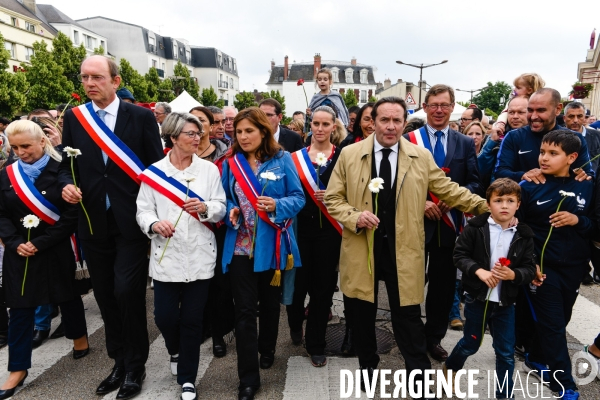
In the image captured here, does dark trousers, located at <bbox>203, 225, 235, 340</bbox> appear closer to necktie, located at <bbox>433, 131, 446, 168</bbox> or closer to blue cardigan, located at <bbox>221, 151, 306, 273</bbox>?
blue cardigan, located at <bbox>221, 151, 306, 273</bbox>

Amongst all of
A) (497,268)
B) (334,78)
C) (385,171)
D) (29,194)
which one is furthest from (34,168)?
(334,78)

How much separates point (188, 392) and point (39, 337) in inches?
87.4

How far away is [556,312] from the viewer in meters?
3.23

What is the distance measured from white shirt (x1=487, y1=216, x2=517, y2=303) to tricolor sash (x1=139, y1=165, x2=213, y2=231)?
2.27m

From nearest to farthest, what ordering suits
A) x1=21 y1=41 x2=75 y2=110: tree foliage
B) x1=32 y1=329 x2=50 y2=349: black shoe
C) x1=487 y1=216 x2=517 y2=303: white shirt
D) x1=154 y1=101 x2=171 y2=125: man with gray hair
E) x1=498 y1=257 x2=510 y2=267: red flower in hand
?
x1=498 y1=257 x2=510 y2=267: red flower in hand → x1=487 y1=216 x2=517 y2=303: white shirt → x1=32 y1=329 x2=50 y2=349: black shoe → x1=154 y1=101 x2=171 y2=125: man with gray hair → x1=21 y1=41 x2=75 y2=110: tree foliage

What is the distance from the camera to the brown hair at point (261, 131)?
11.2ft

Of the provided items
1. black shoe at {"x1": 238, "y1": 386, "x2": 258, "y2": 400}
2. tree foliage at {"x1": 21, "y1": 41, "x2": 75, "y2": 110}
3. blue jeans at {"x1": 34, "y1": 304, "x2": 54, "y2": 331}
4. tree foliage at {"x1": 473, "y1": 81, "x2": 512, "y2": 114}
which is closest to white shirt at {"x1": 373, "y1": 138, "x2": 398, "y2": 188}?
black shoe at {"x1": 238, "y1": 386, "x2": 258, "y2": 400}

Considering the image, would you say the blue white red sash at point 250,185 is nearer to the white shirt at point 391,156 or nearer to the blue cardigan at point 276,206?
the blue cardigan at point 276,206

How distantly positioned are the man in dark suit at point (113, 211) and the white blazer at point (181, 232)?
0.24 metres

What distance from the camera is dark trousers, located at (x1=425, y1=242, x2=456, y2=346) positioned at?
12.6 feet

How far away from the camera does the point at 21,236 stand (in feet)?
12.0

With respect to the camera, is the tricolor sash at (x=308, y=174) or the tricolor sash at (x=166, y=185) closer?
the tricolor sash at (x=166, y=185)

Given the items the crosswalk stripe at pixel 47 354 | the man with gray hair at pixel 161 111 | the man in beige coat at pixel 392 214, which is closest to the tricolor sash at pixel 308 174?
the man in beige coat at pixel 392 214

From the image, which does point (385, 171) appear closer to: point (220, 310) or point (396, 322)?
point (396, 322)
